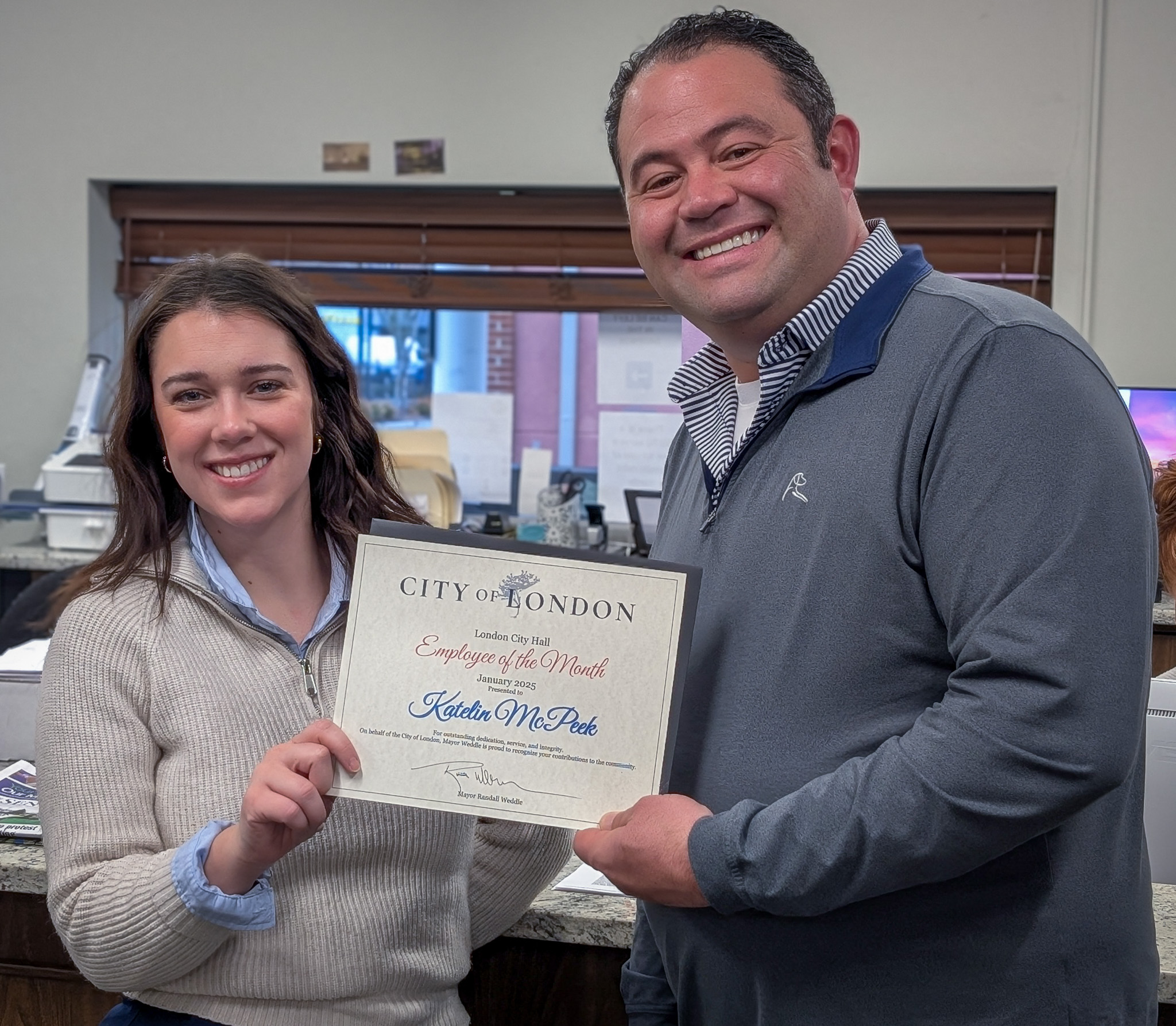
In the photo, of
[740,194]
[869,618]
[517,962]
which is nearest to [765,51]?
[740,194]

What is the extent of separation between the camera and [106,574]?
4.13 feet

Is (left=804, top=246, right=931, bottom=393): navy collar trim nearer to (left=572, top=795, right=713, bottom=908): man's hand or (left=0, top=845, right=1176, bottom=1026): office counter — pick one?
(left=572, top=795, right=713, bottom=908): man's hand

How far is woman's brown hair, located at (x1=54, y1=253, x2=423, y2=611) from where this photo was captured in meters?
1.29

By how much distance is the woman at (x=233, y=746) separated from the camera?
42.9 inches

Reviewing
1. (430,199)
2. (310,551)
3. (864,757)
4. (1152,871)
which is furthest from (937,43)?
(864,757)

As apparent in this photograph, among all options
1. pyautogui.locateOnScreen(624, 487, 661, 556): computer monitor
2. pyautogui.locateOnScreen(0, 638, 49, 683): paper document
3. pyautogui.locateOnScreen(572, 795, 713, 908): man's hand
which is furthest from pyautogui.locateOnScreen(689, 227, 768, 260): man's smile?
pyautogui.locateOnScreen(624, 487, 661, 556): computer monitor

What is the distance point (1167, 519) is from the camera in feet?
5.16

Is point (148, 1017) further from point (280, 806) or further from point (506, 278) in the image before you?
point (506, 278)

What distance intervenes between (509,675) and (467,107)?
343cm

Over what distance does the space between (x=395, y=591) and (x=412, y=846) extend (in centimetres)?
29

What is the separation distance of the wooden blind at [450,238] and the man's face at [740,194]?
9.95ft

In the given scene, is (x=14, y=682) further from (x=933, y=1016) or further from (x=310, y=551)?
(x=933, y=1016)

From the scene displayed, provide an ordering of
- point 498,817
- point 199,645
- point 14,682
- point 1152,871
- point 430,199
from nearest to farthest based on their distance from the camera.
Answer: point 498,817 < point 199,645 < point 1152,871 < point 14,682 < point 430,199
